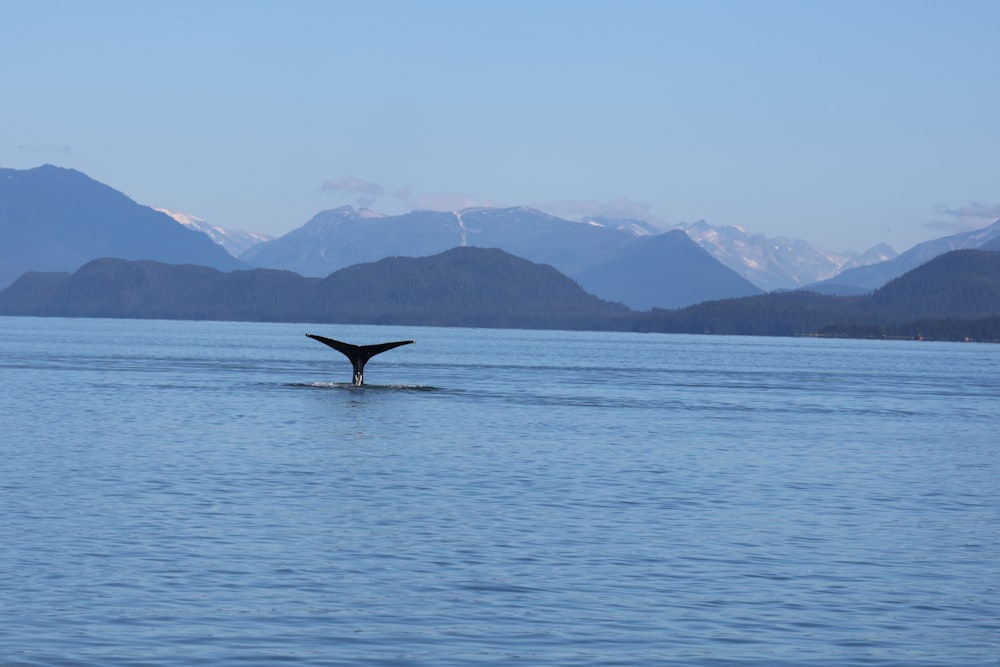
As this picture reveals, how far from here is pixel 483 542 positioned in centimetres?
3020

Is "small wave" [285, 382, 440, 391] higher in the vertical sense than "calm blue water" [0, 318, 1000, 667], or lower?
higher

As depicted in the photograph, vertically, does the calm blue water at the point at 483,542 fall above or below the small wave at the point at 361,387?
below

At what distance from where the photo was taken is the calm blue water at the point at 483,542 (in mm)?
21656

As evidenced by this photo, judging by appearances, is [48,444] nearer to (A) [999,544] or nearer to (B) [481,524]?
(B) [481,524]

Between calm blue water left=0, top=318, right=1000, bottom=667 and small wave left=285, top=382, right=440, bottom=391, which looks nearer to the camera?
calm blue water left=0, top=318, right=1000, bottom=667

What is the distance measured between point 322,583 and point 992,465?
1390 inches

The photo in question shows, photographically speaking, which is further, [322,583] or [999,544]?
[999,544]

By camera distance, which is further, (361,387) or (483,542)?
(361,387)

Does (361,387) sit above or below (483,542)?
above

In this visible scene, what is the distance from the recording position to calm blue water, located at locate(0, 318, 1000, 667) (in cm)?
2166

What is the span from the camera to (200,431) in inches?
2232

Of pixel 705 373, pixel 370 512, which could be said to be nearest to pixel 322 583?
pixel 370 512

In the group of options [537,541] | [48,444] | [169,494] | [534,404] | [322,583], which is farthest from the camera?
[534,404]

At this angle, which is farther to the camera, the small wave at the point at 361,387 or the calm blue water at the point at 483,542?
the small wave at the point at 361,387
